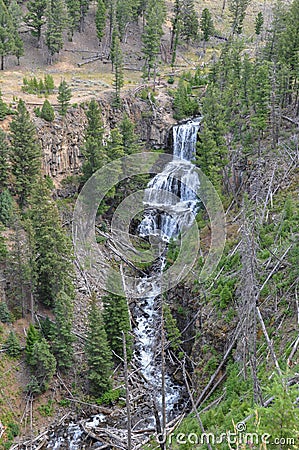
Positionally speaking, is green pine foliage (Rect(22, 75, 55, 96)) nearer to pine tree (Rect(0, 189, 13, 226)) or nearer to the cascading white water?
the cascading white water

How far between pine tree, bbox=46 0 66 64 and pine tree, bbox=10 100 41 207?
32135 millimetres

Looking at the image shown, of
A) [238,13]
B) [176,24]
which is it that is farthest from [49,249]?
[238,13]

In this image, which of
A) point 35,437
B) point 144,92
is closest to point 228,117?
point 144,92

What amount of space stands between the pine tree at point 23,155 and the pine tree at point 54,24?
3213 centimetres

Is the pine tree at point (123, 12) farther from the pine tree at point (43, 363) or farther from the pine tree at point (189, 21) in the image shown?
the pine tree at point (43, 363)

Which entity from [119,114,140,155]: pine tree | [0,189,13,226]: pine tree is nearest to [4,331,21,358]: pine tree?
[0,189,13,226]: pine tree

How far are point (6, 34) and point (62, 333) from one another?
47.0 m

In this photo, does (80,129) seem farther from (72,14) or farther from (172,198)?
(72,14)

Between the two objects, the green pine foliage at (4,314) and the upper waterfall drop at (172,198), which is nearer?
the green pine foliage at (4,314)

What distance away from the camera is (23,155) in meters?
38.2

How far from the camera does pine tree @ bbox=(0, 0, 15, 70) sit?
60.7m

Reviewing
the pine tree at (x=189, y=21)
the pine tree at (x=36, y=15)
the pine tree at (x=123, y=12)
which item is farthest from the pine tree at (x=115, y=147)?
the pine tree at (x=189, y=21)

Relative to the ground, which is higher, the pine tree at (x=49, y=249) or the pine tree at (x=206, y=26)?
the pine tree at (x=206, y=26)

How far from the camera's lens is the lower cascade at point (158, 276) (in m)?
26.4
